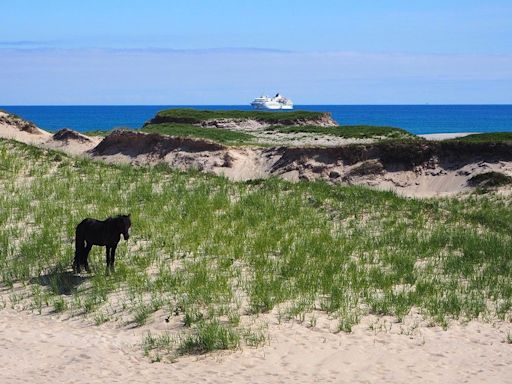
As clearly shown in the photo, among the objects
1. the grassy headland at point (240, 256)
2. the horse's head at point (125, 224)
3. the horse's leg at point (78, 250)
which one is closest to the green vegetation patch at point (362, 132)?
the grassy headland at point (240, 256)

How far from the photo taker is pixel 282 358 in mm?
10688

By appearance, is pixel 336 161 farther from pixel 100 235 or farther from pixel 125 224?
pixel 125 224

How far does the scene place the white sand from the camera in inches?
396

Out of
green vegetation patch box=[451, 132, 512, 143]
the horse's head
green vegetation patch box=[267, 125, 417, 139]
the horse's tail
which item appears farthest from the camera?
green vegetation patch box=[267, 125, 417, 139]

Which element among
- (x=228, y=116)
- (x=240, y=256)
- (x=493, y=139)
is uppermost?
(x=493, y=139)

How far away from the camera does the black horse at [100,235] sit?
1343 cm

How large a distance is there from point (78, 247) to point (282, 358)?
5356mm

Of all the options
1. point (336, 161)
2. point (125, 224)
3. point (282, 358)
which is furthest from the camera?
point (336, 161)

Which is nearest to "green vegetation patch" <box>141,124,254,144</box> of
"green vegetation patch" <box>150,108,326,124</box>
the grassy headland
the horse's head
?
"green vegetation patch" <box>150,108,326,124</box>

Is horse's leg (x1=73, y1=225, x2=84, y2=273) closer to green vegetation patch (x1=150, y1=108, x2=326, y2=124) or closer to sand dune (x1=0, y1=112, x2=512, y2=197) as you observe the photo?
sand dune (x1=0, y1=112, x2=512, y2=197)

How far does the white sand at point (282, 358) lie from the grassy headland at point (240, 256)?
41cm

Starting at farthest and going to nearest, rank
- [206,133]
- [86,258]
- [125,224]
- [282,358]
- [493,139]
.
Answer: [206,133] < [493,139] < [86,258] < [125,224] < [282,358]

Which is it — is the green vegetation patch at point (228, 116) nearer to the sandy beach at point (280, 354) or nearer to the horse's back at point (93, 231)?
the horse's back at point (93, 231)

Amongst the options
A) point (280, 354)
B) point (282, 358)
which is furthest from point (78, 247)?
point (282, 358)
